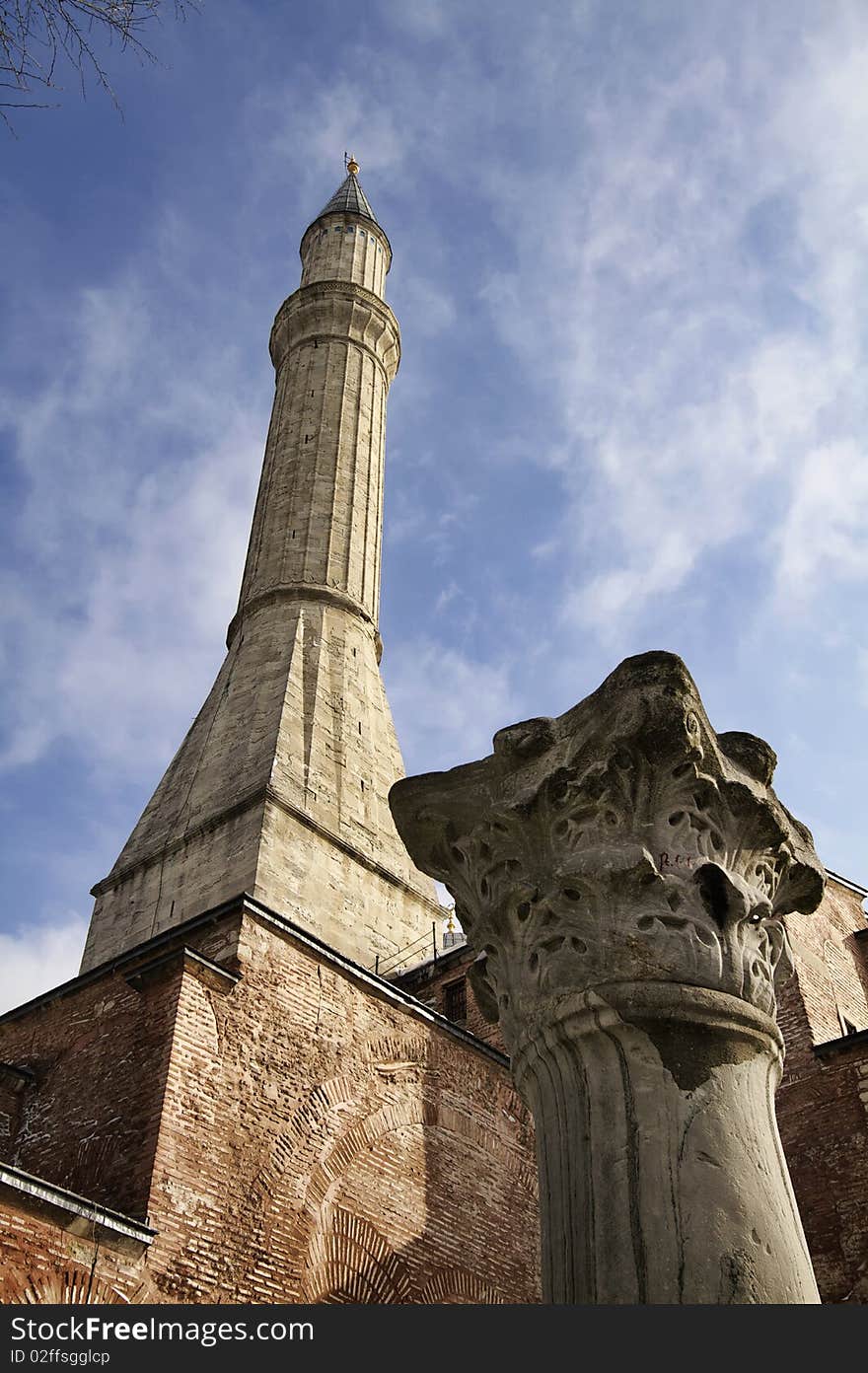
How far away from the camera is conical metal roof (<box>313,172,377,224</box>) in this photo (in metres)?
27.0

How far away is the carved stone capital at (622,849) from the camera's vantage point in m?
3.19

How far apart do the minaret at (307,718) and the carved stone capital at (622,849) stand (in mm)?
10429

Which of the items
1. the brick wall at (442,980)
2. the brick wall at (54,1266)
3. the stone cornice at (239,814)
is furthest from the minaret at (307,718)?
the brick wall at (54,1266)

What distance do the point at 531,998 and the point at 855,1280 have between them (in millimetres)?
7398

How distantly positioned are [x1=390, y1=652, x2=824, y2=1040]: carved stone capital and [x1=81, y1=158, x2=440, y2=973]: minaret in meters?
10.4

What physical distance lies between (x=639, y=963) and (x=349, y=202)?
91.1 ft

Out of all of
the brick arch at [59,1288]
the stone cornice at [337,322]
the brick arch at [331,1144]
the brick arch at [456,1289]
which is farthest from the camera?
the stone cornice at [337,322]

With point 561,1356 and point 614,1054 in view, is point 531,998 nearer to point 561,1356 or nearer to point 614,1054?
point 614,1054

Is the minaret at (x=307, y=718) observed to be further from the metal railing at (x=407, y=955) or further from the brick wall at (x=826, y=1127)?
the brick wall at (x=826, y=1127)

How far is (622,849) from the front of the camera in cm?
331

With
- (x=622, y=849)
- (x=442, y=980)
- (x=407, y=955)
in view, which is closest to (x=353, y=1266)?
(x=442, y=980)

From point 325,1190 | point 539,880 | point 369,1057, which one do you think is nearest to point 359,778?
point 369,1057

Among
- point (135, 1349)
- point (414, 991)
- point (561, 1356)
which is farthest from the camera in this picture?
point (414, 991)

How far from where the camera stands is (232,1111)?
7.56m
